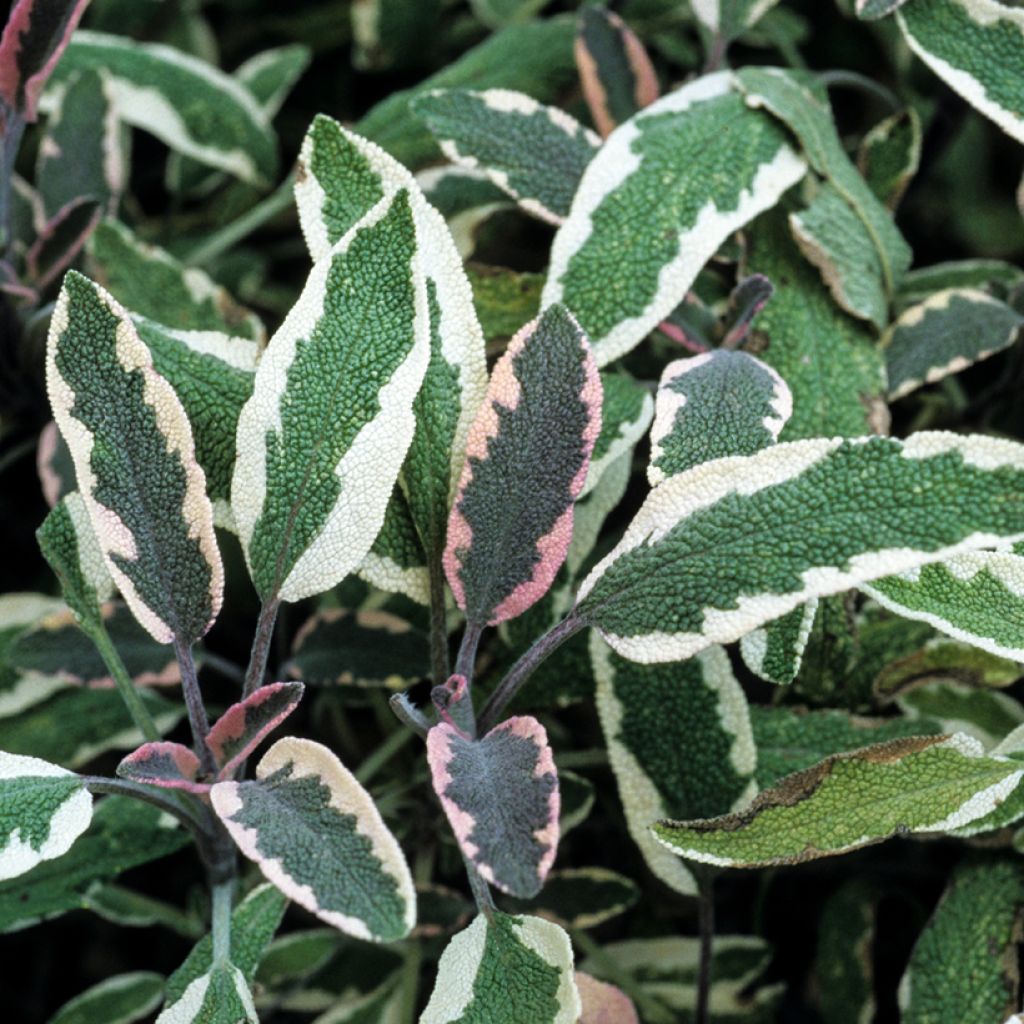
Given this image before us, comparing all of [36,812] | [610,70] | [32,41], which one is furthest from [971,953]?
[32,41]

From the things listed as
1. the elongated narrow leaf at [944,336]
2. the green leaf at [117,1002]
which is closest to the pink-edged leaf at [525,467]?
the elongated narrow leaf at [944,336]

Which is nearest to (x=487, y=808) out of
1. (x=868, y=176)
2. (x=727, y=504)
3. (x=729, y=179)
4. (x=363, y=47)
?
(x=727, y=504)

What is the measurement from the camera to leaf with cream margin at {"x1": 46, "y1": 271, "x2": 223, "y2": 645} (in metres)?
0.65

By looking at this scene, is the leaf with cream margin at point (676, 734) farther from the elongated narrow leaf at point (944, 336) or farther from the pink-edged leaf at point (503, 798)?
the elongated narrow leaf at point (944, 336)

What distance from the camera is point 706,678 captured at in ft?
2.63

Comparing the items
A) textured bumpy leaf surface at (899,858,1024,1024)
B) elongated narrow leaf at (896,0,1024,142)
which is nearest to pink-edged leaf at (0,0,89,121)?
elongated narrow leaf at (896,0,1024,142)

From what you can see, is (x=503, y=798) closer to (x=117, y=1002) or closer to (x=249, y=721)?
(x=249, y=721)

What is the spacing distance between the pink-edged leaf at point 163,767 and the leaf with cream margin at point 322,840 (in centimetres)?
2

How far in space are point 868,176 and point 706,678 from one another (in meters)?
0.48

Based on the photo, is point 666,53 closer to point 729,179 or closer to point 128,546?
point 729,179

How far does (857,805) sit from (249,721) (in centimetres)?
35

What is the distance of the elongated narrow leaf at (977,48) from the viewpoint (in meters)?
0.85

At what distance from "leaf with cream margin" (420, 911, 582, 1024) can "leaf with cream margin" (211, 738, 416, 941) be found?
0.10 metres

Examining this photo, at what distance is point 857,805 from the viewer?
70cm
